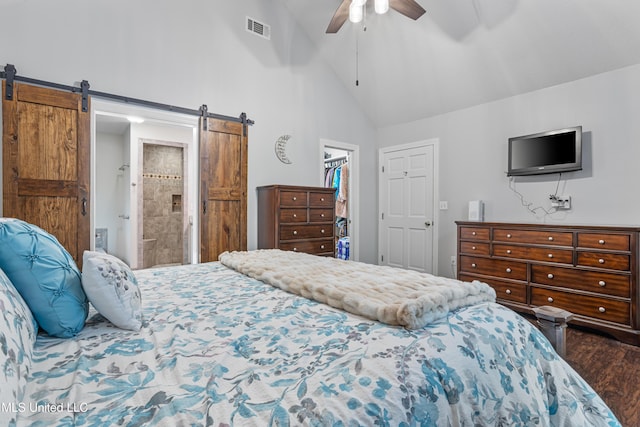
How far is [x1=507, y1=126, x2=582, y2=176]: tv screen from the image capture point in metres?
3.05

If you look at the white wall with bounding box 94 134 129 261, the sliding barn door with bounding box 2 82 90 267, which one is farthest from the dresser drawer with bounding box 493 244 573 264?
the white wall with bounding box 94 134 129 261

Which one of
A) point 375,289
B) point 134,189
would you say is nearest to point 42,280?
point 375,289

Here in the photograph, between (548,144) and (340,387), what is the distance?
3.57m

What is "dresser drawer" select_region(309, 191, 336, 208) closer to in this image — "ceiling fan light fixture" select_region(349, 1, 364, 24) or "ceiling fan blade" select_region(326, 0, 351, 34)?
"ceiling fan blade" select_region(326, 0, 351, 34)

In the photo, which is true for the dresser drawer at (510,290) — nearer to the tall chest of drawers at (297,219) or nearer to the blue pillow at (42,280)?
the tall chest of drawers at (297,219)

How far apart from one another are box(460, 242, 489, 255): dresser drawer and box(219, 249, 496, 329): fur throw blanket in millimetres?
2121

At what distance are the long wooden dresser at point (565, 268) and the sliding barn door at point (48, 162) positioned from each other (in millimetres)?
3731

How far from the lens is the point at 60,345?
893 millimetres

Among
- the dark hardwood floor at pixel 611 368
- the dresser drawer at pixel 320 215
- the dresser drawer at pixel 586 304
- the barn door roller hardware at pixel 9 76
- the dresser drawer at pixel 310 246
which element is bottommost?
the dark hardwood floor at pixel 611 368

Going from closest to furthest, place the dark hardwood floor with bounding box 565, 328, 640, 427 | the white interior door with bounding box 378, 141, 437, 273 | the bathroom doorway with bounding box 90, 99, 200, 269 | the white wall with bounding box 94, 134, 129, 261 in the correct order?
1. the dark hardwood floor with bounding box 565, 328, 640, 427
2. the white interior door with bounding box 378, 141, 437, 273
3. the bathroom doorway with bounding box 90, 99, 200, 269
4. the white wall with bounding box 94, 134, 129, 261

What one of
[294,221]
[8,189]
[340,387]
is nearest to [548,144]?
[294,221]

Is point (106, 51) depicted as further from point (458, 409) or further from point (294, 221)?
point (458, 409)

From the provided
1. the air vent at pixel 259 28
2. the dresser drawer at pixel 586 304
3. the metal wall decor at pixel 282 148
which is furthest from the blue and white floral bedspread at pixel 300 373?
the air vent at pixel 259 28

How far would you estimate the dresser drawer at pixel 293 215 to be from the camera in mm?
3473
